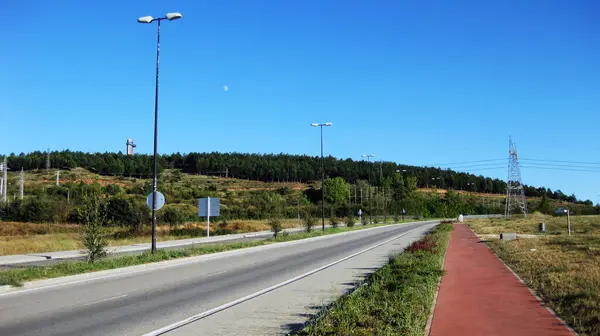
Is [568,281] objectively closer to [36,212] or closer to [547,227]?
[547,227]

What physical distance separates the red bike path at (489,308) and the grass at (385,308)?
13.5 inches

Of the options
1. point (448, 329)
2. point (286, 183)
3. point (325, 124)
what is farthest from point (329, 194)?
point (448, 329)

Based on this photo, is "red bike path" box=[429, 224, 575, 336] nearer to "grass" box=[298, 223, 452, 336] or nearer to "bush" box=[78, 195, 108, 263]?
"grass" box=[298, 223, 452, 336]

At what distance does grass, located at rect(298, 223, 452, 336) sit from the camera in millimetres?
7413

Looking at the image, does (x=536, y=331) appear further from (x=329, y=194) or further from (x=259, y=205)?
→ (x=329, y=194)

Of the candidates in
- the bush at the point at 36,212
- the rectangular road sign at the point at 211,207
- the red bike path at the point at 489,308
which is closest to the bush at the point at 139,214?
the rectangular road sign at the point at 211,207

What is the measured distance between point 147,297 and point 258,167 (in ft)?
473

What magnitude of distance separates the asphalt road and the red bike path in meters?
2.95

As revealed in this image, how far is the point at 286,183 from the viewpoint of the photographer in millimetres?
154875

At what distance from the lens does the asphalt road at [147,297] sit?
8.77m

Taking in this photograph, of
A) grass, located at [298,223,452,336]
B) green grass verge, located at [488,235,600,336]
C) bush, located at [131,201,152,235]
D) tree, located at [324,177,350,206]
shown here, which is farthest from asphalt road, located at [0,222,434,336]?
tree, located at [324,177,350,206]

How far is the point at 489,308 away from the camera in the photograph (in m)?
9.92

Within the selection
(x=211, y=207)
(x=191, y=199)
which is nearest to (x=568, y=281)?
(x=211, y=207)

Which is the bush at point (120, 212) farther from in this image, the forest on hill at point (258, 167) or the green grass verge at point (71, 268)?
the forest on hill at point (258, 167)
